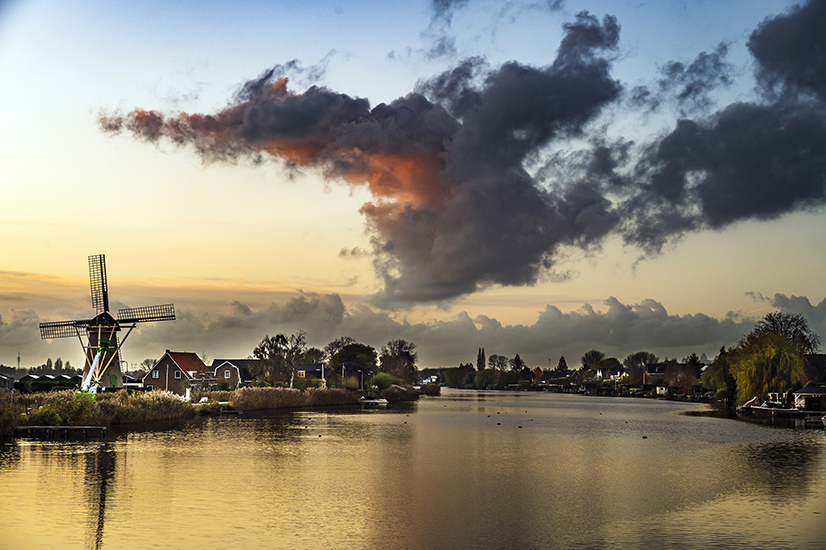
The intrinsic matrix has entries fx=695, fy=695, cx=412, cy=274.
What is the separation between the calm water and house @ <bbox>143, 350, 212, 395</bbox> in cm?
6429

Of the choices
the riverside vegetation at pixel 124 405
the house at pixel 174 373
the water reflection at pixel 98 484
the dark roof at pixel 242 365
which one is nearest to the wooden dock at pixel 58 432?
the riverside vegetation at pixel 124 405

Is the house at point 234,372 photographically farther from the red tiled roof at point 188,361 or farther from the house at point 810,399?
the house at point 810,399

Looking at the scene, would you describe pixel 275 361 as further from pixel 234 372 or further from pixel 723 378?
pixel 723 378

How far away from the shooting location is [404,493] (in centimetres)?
2870

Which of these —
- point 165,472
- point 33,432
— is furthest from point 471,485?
point 33,432

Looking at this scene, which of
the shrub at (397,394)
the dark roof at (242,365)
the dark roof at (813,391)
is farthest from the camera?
the shrub at (397,394)

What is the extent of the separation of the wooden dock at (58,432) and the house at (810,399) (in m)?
76.5

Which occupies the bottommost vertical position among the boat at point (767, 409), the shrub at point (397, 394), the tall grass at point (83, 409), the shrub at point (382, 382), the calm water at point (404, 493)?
the shrub at point (397, 394)

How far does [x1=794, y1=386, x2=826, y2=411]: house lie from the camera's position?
82125mm

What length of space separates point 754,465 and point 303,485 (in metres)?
25.2

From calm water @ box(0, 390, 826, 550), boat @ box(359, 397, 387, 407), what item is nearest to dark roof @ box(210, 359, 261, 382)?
boat @ box(359, 397, 387, 407)

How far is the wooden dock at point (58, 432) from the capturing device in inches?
1823

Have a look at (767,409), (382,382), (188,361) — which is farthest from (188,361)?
(767,409)

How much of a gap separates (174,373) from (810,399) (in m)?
92.9
